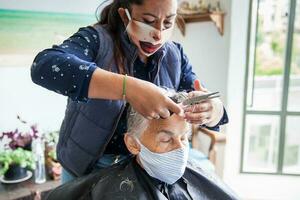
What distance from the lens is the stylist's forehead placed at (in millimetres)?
787

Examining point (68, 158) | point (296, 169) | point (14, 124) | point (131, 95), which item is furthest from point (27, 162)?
point (296, 169)

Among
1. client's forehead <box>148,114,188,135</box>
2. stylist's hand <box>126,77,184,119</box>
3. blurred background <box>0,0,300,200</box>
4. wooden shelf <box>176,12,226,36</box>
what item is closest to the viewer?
→ stylist's hand <box>126,77,184,119</box>

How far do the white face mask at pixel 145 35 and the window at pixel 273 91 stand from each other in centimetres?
181

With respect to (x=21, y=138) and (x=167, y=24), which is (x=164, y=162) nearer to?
(x=167, y=24)

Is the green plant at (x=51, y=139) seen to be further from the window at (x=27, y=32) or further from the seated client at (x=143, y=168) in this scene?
the seated client at (x=143, y=168)

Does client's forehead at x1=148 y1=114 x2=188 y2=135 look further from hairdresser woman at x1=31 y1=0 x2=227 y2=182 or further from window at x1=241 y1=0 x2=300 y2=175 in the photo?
window at x1=241 y1=0 x2=300 y2=175

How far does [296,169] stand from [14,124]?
2328 mm

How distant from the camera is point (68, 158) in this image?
2.98 ft

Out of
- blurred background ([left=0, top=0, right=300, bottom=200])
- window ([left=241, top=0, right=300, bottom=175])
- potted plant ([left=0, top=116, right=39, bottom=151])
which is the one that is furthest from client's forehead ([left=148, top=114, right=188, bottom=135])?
window ([left=241, top=0, right=300, bottom=175])

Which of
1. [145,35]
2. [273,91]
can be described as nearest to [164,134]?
A: [145,35]

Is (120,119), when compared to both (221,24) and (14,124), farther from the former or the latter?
(221,24)

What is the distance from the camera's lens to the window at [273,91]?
2430 mm

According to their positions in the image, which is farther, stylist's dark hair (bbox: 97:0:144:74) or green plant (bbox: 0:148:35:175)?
green plant (bbox: 0:148:35:175)

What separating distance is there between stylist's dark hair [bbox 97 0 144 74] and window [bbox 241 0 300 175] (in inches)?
72.2
